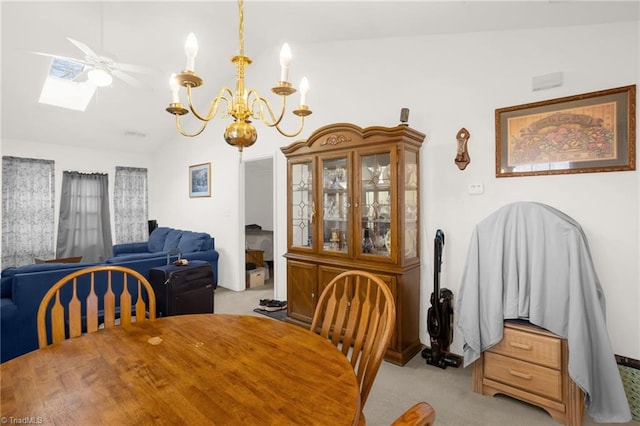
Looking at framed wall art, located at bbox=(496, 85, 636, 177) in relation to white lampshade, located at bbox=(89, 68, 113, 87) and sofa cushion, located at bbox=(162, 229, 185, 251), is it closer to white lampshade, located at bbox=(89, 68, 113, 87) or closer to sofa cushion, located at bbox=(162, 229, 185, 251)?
white lampshade, located at bbox=(89, 68, 113, 87)

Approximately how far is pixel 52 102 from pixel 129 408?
18.1ft

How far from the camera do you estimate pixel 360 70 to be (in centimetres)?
342

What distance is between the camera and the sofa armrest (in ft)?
18.8

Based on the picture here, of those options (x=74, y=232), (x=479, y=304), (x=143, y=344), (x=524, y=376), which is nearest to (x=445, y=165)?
(x=479, y=304)

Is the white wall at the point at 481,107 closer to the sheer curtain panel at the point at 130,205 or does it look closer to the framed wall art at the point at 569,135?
the framed wall art at the point at 569,135

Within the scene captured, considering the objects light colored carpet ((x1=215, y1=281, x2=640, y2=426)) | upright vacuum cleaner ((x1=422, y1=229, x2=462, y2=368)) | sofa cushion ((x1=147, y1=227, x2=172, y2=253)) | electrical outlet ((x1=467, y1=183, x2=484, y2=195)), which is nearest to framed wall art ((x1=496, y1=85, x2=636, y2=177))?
electrical outlet ((x1=467, y1=183, x2=484, y2=195))

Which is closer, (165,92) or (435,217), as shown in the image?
(435,217)

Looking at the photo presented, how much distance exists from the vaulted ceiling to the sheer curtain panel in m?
1.35

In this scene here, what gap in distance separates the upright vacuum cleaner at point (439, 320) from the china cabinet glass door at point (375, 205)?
0.40 meters

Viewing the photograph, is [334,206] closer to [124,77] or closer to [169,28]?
[124,77]

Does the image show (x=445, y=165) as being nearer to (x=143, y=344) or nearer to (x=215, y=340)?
(x=215, y=340)

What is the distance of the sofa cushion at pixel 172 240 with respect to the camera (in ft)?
18.1

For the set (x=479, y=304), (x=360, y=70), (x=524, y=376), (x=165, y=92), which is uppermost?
(x=165, y=92)

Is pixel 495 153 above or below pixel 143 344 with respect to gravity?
above
